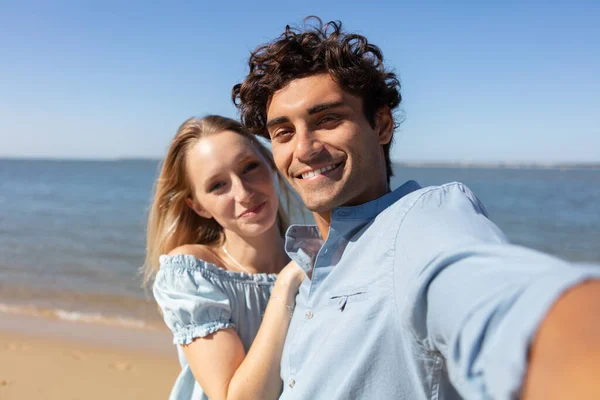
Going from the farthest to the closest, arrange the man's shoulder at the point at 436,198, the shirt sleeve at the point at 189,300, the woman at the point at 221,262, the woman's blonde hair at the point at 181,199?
the woman's blonde hair at the point at 181,199
the shirt sleeve at the point at 189,300
the woman at the point at 221,262
the man's shoulder at the point at 436,198

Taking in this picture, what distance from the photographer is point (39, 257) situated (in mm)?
11234

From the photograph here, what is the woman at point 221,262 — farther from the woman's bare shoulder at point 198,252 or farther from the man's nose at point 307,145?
the man's nose at point 307,145

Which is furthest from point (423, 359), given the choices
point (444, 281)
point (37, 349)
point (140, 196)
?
point (140, 196)

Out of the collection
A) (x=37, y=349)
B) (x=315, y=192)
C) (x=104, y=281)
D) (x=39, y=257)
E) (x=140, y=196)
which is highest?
(x=315, y=192)

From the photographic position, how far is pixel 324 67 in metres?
2.01

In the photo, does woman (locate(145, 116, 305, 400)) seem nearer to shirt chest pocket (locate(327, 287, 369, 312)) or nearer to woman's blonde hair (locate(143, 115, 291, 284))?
woman's blonde hair (locate(143, 115, 291, 284))

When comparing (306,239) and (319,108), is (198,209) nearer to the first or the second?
(306,239)

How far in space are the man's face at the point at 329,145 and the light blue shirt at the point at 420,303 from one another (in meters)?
0.11

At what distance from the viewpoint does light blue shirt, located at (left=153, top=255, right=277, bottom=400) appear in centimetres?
241

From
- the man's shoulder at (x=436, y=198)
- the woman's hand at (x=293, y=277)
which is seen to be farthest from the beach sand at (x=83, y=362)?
the man's shoulder at (x=436, y=198)

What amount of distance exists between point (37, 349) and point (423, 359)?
6.07 meters

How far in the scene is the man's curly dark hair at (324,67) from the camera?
1995 mm

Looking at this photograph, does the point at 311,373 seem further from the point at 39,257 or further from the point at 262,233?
the point at 39,257

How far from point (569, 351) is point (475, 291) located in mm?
228
